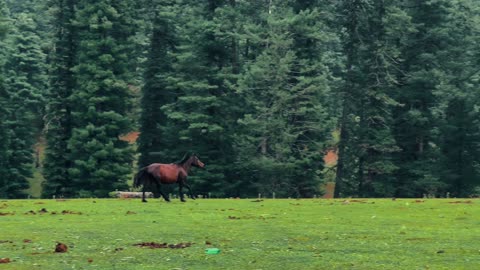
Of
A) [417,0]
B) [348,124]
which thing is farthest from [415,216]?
[417,0]

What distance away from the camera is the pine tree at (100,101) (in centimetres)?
5975

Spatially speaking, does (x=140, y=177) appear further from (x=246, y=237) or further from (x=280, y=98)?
(x=280, y=98)

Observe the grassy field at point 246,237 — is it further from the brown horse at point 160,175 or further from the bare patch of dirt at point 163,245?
the brown horse at point 160,175

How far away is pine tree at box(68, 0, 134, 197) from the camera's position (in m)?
59.8

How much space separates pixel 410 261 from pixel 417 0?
51589mm

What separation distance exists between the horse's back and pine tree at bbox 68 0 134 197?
2533cm

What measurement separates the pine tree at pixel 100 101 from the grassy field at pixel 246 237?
30613mm

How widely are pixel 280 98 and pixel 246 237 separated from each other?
3805 centimetres

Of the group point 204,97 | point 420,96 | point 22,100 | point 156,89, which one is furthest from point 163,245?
point 22,100

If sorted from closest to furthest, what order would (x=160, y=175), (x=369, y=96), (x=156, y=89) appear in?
1. (x=160, y=175)
2. (x=369, y=96)
3. (x=156, y=89)

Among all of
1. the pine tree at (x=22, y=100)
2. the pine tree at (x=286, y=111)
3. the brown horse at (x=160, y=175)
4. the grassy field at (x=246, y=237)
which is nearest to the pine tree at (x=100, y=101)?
the pine tree at (x=286, y=111)

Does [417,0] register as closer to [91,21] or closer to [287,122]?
[287,122]

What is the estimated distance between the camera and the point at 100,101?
61.1 metres

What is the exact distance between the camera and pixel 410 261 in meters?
13.9
